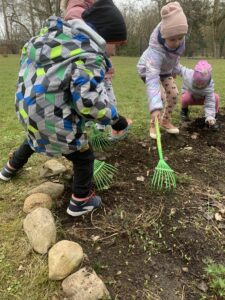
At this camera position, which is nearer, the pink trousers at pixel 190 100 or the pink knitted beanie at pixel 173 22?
the pink knitted beanie at pixel 173 22

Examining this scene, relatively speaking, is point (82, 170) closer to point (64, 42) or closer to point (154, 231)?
point (154, 231)

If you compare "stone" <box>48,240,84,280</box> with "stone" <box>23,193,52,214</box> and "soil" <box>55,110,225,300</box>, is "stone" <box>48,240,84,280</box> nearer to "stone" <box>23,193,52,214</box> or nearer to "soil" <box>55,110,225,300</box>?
"soil" <box>55,110,225,300</box>

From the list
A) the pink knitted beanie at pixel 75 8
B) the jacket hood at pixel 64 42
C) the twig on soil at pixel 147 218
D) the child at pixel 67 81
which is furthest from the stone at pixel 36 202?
the pink knitted beanie at pixel 75 8

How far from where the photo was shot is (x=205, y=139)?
13.1 feet

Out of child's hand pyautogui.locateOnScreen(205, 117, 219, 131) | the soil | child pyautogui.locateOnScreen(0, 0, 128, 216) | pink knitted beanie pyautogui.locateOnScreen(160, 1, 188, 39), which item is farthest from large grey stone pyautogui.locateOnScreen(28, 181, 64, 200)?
child's hand pyautogui.locateOnScreen(205, 117, 219, 131)

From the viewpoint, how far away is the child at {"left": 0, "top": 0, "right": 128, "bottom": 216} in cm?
209

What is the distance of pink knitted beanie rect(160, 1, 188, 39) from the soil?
1.24 m

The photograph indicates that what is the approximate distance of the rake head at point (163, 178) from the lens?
2832 millimetres

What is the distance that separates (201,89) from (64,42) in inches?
106

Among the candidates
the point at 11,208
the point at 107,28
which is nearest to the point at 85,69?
the point at 107,28

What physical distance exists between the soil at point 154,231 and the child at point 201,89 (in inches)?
46.6

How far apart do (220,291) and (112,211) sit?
2.94 ft

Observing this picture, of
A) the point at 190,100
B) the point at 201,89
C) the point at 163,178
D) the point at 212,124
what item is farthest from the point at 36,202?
the point at 190,100

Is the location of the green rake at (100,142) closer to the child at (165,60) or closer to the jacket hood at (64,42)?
the child at (165,60)
